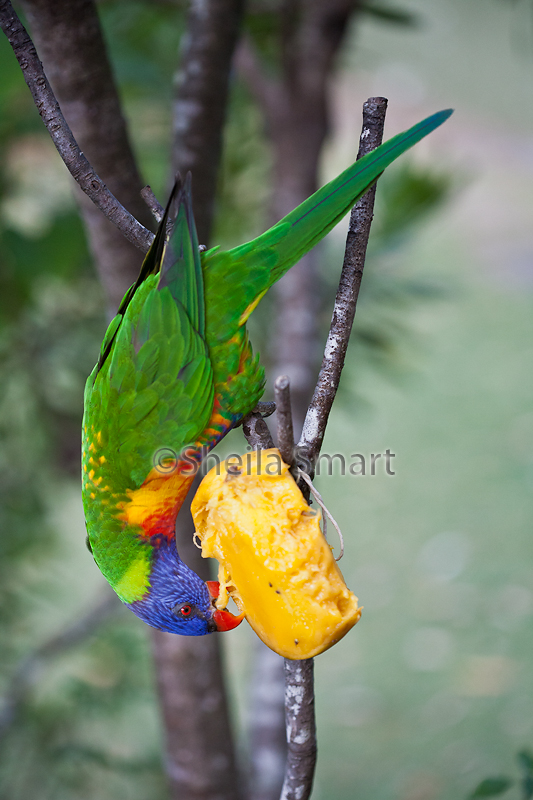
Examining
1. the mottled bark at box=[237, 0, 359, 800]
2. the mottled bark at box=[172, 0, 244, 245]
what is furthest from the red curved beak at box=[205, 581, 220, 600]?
the mottled bark at box=[237, 0, 359, 800]

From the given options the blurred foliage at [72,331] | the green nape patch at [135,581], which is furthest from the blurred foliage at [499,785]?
the blurred foliage at [72,331]

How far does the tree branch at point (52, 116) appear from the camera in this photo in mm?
627

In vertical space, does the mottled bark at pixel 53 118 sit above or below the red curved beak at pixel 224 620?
above

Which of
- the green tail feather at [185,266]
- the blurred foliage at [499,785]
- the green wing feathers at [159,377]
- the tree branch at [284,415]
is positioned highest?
the green tail feather at [185,266]

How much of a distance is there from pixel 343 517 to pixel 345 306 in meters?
2.61

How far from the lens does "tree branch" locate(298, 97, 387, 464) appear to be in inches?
24.8

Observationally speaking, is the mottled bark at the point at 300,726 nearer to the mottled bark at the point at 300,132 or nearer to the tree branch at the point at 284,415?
the tree branch at the point at 284,415

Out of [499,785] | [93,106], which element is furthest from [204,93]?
[499,785]

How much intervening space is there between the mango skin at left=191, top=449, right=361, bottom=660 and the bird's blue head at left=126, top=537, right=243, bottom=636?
92 millimetres

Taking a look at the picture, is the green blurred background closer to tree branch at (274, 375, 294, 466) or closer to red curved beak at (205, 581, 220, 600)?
red curved beak at (205, 581, 220, 600)

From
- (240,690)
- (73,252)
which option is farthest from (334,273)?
(240,690)

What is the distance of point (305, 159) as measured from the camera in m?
1.54

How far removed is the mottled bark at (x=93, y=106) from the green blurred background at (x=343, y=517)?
48 centimetres

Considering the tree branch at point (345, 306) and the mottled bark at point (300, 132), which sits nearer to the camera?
the tree branch at point (345, 306)
